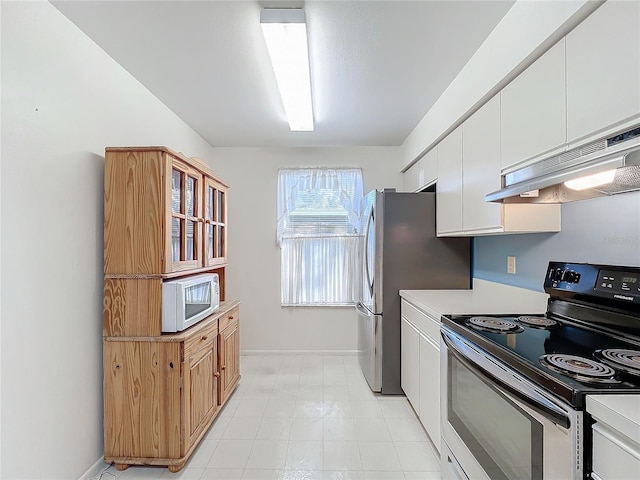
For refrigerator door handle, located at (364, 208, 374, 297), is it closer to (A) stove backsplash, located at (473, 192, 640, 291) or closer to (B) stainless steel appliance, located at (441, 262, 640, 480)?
(A) stove backsplash, located at (473, 192, 640, 291)

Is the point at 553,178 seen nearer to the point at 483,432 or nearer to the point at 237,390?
the point at 483,432

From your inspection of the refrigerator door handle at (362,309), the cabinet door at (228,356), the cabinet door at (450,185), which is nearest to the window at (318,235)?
the refrigerator door handle at (362,309)

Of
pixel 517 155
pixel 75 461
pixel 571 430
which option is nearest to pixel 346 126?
pixel 517 155

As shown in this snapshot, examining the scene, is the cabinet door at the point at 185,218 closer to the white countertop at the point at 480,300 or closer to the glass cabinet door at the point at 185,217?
the glass cabinet door at the point at 185,217

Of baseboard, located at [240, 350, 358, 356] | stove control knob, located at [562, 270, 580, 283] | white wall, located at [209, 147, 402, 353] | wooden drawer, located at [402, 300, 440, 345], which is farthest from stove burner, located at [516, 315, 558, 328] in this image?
baseboard, located at [240, 350, 358, 356]

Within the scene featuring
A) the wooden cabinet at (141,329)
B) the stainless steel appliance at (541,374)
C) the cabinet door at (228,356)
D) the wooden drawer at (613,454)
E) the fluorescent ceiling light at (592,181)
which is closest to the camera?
the wooden drawer at (613,454)

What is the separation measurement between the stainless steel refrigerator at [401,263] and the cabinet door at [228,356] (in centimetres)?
123

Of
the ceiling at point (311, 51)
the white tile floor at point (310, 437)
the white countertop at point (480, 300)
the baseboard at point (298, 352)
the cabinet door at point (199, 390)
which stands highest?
the ceiling at point (311, 51)

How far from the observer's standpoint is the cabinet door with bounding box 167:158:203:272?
2.07m

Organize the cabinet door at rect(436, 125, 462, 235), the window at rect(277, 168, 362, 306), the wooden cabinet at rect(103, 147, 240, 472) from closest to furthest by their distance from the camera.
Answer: the wooden cabinet at rect(103, 147, 240, 472)
the cabinet door at rect(436, 125, 462, 235)
the window at rect(277, 168, 362, 306)

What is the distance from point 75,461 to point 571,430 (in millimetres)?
2271

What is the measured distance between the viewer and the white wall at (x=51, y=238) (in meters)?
1.42

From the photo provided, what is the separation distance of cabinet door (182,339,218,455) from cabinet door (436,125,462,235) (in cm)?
200

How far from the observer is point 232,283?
12.9 ft
